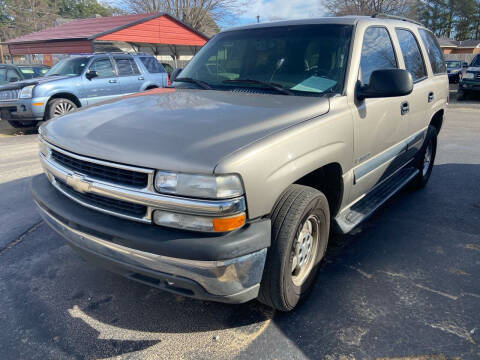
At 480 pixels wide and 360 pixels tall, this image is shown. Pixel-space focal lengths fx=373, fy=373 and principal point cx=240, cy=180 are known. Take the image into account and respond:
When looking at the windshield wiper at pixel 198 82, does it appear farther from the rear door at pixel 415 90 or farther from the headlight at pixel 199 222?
the rear door at pixel 415 90

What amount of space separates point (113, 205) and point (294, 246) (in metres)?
1.12

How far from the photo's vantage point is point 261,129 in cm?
212

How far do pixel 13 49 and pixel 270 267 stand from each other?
26416mm

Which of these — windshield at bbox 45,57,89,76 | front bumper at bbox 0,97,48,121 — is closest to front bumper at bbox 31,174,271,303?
front bumper at bbox 0,97,48,121

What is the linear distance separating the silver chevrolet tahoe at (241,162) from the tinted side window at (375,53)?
18 mm

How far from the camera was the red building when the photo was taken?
17469mm

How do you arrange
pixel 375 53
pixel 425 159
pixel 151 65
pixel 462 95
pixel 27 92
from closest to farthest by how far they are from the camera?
1. pixel 375 53
2. pixel 425 159
3. pixel 27 92
4. pixel 151 65
5. pixel 462 95

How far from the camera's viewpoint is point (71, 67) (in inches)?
373

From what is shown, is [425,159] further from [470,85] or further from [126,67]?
[470,85]

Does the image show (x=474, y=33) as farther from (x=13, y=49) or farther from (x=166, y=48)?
(x=13, y=49)

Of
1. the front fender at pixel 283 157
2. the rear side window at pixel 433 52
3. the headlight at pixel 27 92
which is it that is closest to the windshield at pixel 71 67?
the headlight at pixel 27 92

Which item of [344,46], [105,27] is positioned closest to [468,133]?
[344,46]

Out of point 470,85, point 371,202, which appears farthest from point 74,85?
point 470,85

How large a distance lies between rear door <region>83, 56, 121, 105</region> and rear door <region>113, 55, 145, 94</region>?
17cm
